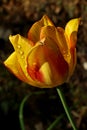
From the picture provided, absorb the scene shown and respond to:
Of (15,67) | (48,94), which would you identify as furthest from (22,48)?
(48,94)

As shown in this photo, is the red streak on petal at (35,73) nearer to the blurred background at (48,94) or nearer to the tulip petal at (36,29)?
the tulip petal at (36,29)

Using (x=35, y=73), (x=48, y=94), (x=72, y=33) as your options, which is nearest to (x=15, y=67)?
(x=35, y=73)

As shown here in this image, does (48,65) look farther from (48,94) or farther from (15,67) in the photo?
(48,94)

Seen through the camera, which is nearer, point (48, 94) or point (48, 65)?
point (48, 65)

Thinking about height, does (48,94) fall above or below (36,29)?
below

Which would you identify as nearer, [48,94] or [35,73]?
[35,73]

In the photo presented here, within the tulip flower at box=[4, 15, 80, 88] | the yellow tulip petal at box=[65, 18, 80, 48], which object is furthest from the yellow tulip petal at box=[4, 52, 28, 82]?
the yellow tulip petal at box=[65, 18, 80, 48]

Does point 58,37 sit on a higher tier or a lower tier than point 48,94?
higher

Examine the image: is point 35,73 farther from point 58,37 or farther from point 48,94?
point 48,94
